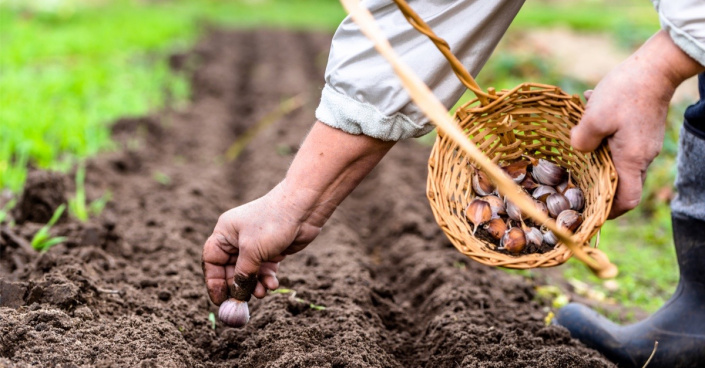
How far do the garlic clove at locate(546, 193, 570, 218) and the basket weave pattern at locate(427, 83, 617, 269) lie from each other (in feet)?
0.17

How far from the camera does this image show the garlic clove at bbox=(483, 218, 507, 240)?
1.88 m

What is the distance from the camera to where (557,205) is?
186 centimetres

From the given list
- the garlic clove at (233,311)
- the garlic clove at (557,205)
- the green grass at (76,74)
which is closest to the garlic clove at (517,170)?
the garlic clove at (557,205)

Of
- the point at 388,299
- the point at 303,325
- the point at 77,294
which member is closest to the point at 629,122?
the point at 303,325

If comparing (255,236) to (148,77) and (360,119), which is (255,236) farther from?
(148,77)

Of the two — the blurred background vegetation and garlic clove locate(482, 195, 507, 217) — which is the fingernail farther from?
the blurred background vegetation

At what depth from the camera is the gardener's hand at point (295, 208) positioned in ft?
5.98

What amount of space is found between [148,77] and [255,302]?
4.51 m

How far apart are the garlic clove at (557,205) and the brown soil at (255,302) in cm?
43

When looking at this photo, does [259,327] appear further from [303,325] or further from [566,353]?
[566,353]

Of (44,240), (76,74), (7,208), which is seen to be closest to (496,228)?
(44,240)

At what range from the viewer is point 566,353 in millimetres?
2041

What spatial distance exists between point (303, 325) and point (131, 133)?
3113mm

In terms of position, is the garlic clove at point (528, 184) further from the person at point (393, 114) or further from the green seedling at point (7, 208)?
the green seedling at point (7, 208)
